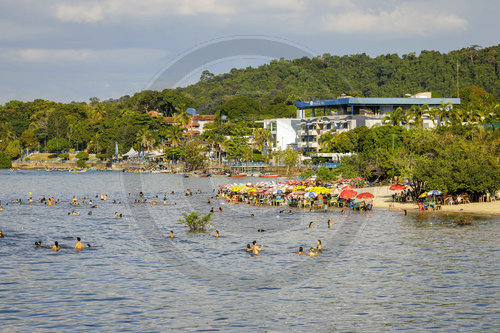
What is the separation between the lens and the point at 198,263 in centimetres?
3928

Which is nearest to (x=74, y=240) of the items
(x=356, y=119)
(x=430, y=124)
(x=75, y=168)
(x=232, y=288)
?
(x=232, y=288)

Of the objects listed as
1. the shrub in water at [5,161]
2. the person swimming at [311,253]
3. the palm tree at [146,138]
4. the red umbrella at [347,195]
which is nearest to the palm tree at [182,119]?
the palm tree at [146,138]

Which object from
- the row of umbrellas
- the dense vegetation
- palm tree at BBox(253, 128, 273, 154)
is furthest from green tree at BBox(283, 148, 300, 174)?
the row of umbrellas

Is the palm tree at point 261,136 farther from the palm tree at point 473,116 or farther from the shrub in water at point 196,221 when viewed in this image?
the shrub in water at point 196,221

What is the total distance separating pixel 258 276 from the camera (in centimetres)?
3516

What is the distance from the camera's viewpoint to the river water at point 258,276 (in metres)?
A: 26.6

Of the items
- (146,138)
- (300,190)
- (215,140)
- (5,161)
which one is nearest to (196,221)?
(300,190)

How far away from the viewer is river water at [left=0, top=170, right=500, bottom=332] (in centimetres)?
2659

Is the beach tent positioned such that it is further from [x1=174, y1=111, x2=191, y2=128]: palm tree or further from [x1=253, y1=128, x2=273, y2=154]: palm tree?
[x1=253, y1=128, x2=273, y2=154]: palm tree

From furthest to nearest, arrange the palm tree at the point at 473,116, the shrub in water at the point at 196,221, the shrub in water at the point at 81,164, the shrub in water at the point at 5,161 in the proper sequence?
the shrub in water at the point at 5,161 < the shrub in water at the point at 81,164 < the palm tree at the point at 473,116 < the shrub in water at the point at 196,221

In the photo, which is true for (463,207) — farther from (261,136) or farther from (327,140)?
(261,136)

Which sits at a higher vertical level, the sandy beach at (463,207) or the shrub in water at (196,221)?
the sandy beach at (463,207)

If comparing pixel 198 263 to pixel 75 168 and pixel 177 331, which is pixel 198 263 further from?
pixel 75 168

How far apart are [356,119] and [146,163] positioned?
7720 cm
